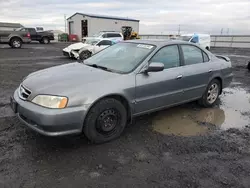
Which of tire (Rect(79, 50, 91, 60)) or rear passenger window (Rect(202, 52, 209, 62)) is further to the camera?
tire (Rect(79, 50, 91, 60))

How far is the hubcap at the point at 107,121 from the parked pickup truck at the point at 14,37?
18401mm

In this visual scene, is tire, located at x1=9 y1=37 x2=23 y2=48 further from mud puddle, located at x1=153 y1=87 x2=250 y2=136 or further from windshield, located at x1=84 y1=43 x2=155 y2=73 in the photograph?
mud puddle, located at x1=153 y1=87 x2=250 y2=136

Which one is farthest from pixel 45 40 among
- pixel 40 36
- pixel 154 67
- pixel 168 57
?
pixel 154 67

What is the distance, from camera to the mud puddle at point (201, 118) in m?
4.01

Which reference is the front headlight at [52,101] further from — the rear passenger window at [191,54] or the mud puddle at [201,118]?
the rear passenger window at [191,54]

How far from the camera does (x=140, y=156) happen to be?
3.09 metres

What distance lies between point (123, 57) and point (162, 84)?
850 millimetres

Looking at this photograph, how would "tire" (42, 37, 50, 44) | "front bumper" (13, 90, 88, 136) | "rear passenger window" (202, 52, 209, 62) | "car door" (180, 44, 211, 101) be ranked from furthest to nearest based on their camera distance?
"tire" (42, 37, 50, 44) < "rear passenger window" (202, 52, 209, 62) < "car door" (180, 44, 211, 101) < "front bumper" (13, 90, 88, 136)

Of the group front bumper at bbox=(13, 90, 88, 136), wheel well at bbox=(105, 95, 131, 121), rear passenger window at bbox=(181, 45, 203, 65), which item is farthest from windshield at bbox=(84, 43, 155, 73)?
front bumper at bbox=(13, 90, 88, 136)

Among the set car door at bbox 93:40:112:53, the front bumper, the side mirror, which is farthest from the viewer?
car door at bbox 93:40:112:53

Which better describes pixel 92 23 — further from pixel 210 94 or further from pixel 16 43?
pixel 210 94

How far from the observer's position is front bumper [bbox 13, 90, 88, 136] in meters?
2.83

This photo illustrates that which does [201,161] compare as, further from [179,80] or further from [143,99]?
[179,80]

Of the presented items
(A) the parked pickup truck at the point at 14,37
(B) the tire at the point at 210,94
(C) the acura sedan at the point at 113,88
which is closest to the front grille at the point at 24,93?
(C) the acura sedan at the point at 113,88
